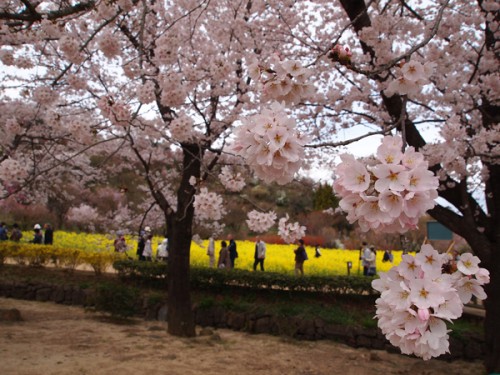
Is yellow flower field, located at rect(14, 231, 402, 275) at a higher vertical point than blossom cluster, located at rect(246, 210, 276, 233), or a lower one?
lower

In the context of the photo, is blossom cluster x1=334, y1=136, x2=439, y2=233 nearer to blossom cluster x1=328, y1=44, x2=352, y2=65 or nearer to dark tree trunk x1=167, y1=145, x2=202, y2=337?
blossom cluster x1=328, y1=44, x2=352, y2=65

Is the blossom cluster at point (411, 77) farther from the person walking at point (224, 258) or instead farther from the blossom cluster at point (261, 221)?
the person walking at point (224, 258)

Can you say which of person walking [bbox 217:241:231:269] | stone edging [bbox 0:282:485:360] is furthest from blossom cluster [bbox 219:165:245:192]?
person walking [bbox 217:241:231:269]

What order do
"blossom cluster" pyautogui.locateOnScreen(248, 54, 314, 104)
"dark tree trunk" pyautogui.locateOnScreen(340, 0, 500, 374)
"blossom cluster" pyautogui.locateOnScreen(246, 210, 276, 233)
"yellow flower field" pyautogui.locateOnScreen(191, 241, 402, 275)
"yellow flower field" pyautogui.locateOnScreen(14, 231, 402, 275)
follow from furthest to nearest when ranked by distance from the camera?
1. "yellow flower field" pyautogui.locateOnScreen(191, 241, 402, 275)
2. "yellow flower field" pyautogui.locateOnScreen(14, 231, 402, 275)
3. "dark tree trunk" pyautogui.locateOnScreen(340, 0, 500, 374)
4. "blossom cluster" pyautogui.locateOnScreen(246, 210, 276, 233)
5. "blossom cluster" pyautogui.locateOnScreen(248, 54, 314, 104)

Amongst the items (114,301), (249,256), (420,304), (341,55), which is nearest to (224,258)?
(249,256)

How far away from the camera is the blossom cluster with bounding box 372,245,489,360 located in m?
1.12

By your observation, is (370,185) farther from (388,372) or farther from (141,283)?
(141,283)

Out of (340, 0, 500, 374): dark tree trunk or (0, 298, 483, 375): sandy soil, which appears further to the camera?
(0, 298, 483, 375): sandy soil

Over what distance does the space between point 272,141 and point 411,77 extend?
712 mm

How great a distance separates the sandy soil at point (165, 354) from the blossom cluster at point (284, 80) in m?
4.26

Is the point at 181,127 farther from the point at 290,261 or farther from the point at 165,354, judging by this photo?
the point at 290,261

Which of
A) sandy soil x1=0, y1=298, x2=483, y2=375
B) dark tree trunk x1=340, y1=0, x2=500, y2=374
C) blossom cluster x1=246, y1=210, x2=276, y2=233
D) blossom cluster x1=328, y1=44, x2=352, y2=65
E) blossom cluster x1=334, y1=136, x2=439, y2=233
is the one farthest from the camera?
sandy soil x1=0, y1=298, x2=483, y2=375

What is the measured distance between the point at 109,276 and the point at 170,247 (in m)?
4.26

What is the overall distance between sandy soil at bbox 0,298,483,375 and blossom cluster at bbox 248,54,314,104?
4264 millimetres
